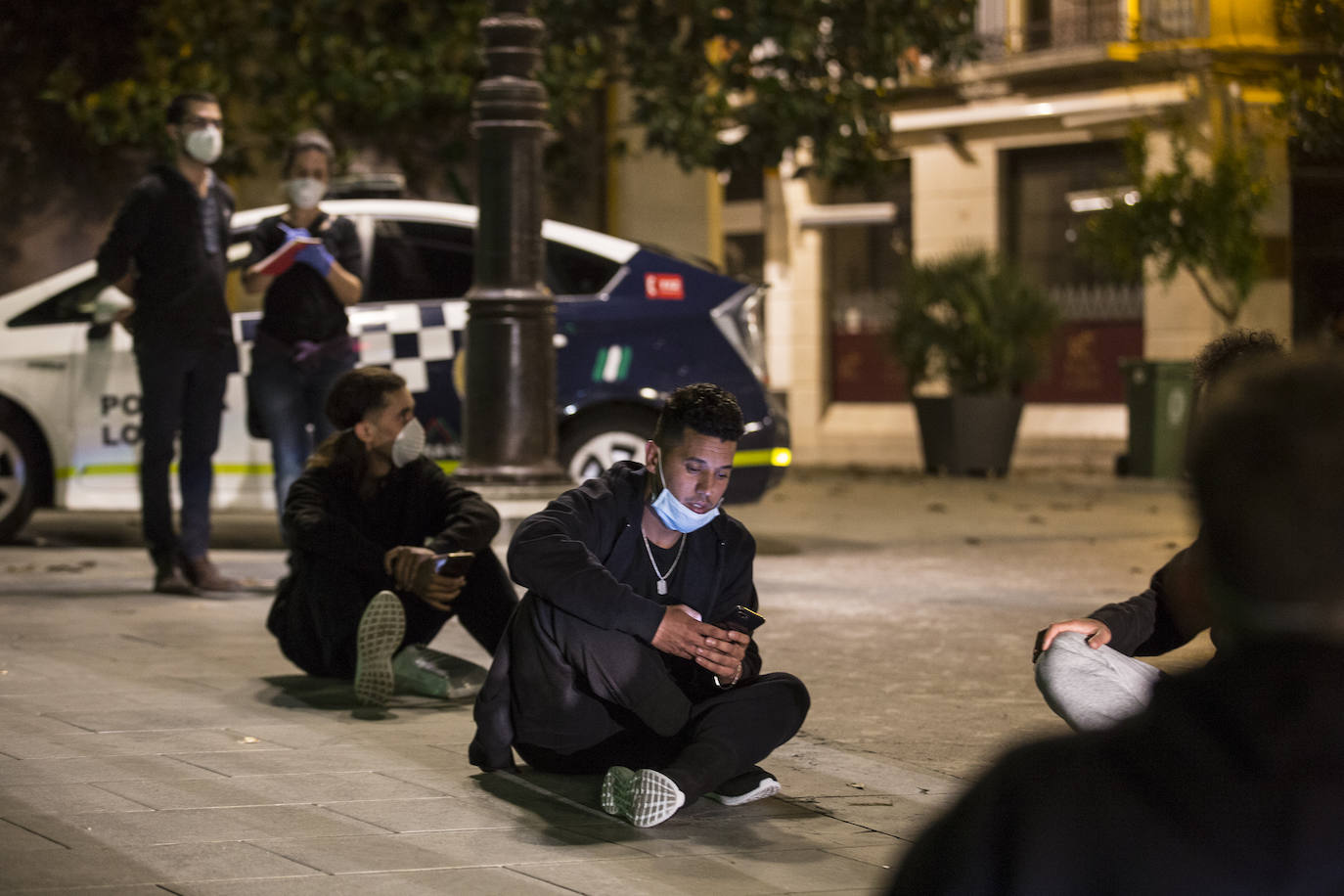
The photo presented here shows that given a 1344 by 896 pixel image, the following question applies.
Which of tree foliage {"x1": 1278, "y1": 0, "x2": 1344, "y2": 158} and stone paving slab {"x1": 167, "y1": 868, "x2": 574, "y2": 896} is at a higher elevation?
tree foliage {"x1": 1278, "y1": 0, "x2": 1344, "y2": 158}

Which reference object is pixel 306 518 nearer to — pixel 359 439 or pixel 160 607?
pixel 359 439

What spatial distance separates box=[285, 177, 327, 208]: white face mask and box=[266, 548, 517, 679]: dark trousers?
8.66 ft

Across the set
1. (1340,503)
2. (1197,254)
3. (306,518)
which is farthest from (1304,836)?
(1197,254)

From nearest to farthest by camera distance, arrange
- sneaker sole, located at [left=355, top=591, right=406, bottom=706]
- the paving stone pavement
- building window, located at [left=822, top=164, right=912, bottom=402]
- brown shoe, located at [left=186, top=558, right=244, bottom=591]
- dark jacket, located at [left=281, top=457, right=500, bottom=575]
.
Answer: the paving stone pavement → sneaker sole, located at [left=355, top=591, right=406, bottom=706] → dark jacket, located at [left=281, top=457, right=500, bottom=575] → brown shoe, located at [left=186, top=558, right=244, bottom=591] → building window, located at [left=822, top=164, right=912, bottom=402]

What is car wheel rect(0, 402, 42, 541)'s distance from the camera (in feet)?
31.3

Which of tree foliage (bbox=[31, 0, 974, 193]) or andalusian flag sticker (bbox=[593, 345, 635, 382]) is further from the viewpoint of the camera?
tree foliage (bbox=[31, 0, 974, 193])

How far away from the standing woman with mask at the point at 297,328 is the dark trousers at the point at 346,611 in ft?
7.65

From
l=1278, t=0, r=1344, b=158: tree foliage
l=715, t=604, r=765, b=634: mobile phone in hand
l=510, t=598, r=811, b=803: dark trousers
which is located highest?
l=1278, t=0, r=1344, b=158: tree foliage

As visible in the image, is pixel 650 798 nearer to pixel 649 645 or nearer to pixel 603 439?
pixel 649 645

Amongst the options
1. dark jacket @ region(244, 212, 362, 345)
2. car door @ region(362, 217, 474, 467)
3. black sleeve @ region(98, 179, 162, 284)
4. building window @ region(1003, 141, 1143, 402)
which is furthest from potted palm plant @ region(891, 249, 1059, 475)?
black sleeve @ region(98, 179, 162, 284)

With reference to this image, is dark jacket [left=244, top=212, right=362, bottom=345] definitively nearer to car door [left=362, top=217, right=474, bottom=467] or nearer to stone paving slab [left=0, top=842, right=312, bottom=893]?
car door [left=362, top=217, right=474, bottom=467]

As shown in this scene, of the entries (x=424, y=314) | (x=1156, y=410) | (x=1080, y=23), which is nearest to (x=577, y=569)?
(x=424, y=314)

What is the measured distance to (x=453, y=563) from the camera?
537cm

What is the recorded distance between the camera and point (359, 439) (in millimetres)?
5809
